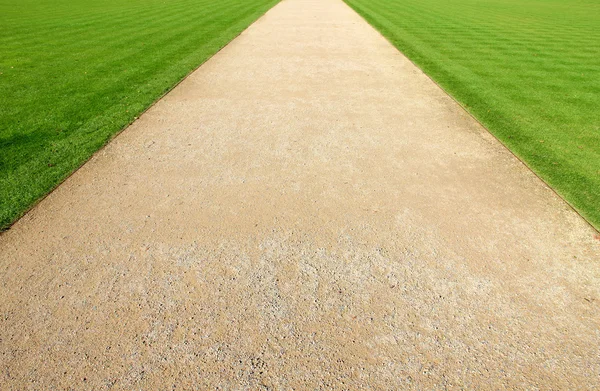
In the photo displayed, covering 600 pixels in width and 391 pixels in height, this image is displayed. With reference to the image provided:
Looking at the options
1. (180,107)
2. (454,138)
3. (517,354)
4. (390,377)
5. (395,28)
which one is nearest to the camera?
(390,377)

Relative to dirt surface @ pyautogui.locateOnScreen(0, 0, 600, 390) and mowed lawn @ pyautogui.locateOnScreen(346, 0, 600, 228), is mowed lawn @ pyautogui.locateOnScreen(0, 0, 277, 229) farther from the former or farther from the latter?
mowed lawn @ pyautogui.locateOnScreen(346, 0, 600, 228)

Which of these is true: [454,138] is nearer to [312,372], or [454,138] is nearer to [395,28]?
[312,372]

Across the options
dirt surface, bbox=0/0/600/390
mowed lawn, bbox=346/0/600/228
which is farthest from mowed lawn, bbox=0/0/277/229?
mowed lawn, bbox=346/0/600/228

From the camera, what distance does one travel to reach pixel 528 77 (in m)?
9.30

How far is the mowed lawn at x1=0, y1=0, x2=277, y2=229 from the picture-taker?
5.12 meters

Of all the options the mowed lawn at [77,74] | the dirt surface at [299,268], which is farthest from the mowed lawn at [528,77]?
the mowed lawn at [77,74]

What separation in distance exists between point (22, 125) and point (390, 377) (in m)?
6.57

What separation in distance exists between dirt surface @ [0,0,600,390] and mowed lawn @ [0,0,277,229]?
51 cm

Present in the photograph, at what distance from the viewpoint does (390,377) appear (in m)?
2.59

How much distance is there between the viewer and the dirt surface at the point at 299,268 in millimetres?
2664

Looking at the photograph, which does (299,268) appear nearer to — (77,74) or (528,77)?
(77,74)

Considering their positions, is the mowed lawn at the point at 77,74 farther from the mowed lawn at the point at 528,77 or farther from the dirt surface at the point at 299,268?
the mowed lawn at the point at 528,77

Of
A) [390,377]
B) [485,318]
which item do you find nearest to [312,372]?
[390,377]

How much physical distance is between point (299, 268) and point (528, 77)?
8.65 m
